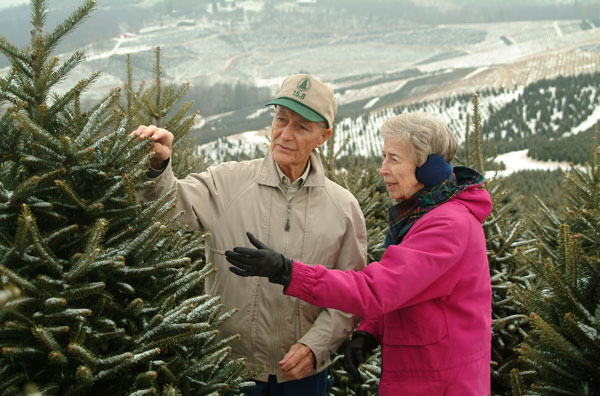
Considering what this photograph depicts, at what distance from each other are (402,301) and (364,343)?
2.41 feet

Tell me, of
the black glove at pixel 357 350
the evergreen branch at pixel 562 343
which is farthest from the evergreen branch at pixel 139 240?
the evergreen branch at pixel 562 343

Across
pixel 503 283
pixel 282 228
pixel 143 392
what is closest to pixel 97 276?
pixel 143 392

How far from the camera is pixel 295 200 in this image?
8.30ft

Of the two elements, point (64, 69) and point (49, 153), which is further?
point (64, 69)

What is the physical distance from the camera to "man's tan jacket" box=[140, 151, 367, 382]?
244 centimetres

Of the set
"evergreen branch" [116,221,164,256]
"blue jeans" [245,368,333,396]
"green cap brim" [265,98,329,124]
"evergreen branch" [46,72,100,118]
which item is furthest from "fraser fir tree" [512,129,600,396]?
"evergreen branch" [46,72,100,118]

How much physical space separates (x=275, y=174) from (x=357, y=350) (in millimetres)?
1114

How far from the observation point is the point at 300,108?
2428 millimetres

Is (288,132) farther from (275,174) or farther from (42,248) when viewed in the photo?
(42,248)

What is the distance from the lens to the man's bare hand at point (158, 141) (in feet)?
6.70

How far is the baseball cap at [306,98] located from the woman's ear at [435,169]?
637 millimetres

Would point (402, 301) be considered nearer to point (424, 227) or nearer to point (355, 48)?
point (424, 227)

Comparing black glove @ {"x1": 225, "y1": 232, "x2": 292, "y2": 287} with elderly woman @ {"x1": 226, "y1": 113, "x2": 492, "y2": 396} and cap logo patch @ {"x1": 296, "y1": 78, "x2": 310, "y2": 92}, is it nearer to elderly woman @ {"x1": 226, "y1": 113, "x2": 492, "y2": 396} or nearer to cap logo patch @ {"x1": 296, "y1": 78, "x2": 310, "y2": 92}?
elderly woman @ {"x1": 226, "y1": 113, "x2": 492, "y2": 396}

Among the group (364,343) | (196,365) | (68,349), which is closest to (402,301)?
(364,343)
